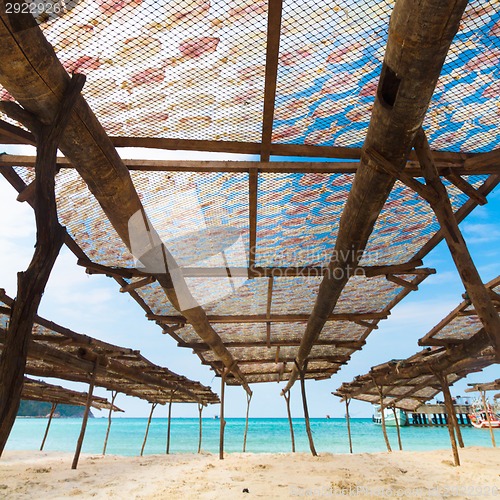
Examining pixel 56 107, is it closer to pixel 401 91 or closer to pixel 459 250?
pixel 401 91

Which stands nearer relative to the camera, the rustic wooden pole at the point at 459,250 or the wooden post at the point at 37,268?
the wooden post at the point at 37,268

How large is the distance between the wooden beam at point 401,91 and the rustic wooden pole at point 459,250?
0.96ft

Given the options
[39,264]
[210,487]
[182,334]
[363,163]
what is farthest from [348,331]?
[39,264]

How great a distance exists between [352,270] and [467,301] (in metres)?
2.76

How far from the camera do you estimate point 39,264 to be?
210cm

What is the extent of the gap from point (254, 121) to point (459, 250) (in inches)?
83.4

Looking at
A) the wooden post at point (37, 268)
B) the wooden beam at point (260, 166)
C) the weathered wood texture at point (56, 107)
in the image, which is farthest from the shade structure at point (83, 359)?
the wooden post at point (37, 268)

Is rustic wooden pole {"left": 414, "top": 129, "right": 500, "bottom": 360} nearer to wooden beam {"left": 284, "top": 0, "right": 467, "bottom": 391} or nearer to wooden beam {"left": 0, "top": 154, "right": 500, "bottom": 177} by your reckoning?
wooden beam {"left": 284, "top": 0, "right": 467, "bottom": 391}

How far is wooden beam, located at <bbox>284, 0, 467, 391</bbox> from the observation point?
1.86 metres

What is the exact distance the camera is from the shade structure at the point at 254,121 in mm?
2754

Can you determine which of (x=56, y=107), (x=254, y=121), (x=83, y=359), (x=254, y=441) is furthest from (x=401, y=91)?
(x=254, y=441)

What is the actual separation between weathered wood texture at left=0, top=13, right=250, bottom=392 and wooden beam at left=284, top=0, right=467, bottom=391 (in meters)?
1.94

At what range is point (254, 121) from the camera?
355 centimetres

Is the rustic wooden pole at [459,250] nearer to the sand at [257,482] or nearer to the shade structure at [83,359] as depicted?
the sand at [257,482]
